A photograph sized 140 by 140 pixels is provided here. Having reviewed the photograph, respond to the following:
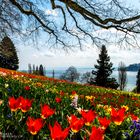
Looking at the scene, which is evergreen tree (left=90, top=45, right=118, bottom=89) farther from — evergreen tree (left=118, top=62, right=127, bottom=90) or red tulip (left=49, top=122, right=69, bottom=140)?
red tulip (left=49, top=122, right=69, bottom=140)

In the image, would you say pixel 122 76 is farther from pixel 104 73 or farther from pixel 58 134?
pixel 58 134

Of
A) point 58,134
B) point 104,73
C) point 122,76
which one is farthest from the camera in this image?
point 122,76

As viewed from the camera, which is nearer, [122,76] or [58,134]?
[58,134]

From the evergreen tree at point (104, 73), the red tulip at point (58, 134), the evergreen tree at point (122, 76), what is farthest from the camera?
the evergreen tree at point (122, 76)

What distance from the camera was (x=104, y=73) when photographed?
223 ft

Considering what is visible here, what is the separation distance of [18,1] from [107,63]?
53.3 m

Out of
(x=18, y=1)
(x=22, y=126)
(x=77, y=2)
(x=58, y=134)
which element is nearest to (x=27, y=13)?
(x=18, y=1)

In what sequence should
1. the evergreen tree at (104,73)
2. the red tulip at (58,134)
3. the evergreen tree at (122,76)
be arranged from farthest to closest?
the evergreen tree at (122,76) < the evergreen tree at (104,73) < the red tulip at (58,134)

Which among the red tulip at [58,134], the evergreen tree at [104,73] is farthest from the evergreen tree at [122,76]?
the red tulip at [58,134]

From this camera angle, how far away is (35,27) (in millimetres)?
19047

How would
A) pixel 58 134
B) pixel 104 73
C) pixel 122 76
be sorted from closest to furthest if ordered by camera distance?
pixel 58 134, pixel 104 73, pixel 122 76

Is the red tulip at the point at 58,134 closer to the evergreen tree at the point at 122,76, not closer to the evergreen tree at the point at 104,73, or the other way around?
the evergreen tree at the point at 104,73

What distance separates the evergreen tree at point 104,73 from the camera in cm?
6681

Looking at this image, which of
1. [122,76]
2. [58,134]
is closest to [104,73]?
[122,76]
